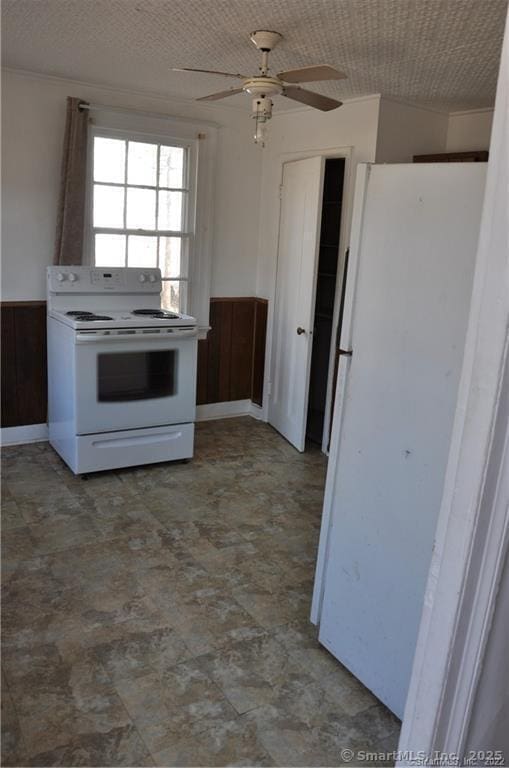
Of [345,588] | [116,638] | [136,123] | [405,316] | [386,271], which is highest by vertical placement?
[136,123]

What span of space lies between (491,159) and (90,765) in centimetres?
187

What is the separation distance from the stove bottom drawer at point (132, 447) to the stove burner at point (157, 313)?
0.69m

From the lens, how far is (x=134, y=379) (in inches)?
149

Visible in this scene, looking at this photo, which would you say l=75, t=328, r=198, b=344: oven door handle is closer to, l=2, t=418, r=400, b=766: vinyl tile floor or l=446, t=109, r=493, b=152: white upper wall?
l=2, t=418, r=400, b=766: vinyl tile floor

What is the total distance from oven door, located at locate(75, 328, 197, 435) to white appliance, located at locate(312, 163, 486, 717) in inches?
71.4

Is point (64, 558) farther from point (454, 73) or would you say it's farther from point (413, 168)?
point (454, 73)

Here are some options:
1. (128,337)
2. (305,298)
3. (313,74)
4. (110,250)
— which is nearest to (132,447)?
(128,337)

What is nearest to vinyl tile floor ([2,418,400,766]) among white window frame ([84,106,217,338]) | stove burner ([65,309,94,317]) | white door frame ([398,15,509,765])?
white door frame ([398,15,509,765])

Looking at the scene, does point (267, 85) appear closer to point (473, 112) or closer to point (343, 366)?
point (343, 366)

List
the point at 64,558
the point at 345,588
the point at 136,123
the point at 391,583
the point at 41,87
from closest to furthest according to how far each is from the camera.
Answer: the point at 391,583 < the point at 345,588 < the point at 64,558 < the point at 41,87 < the point at 136,123

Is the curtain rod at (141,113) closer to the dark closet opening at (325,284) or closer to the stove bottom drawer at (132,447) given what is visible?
the dark closet opening at (325,284)

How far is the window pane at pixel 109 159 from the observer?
4.09 metres

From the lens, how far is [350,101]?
156 inches

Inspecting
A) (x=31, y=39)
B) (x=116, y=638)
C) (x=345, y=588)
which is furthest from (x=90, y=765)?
(x=31, y=39)
